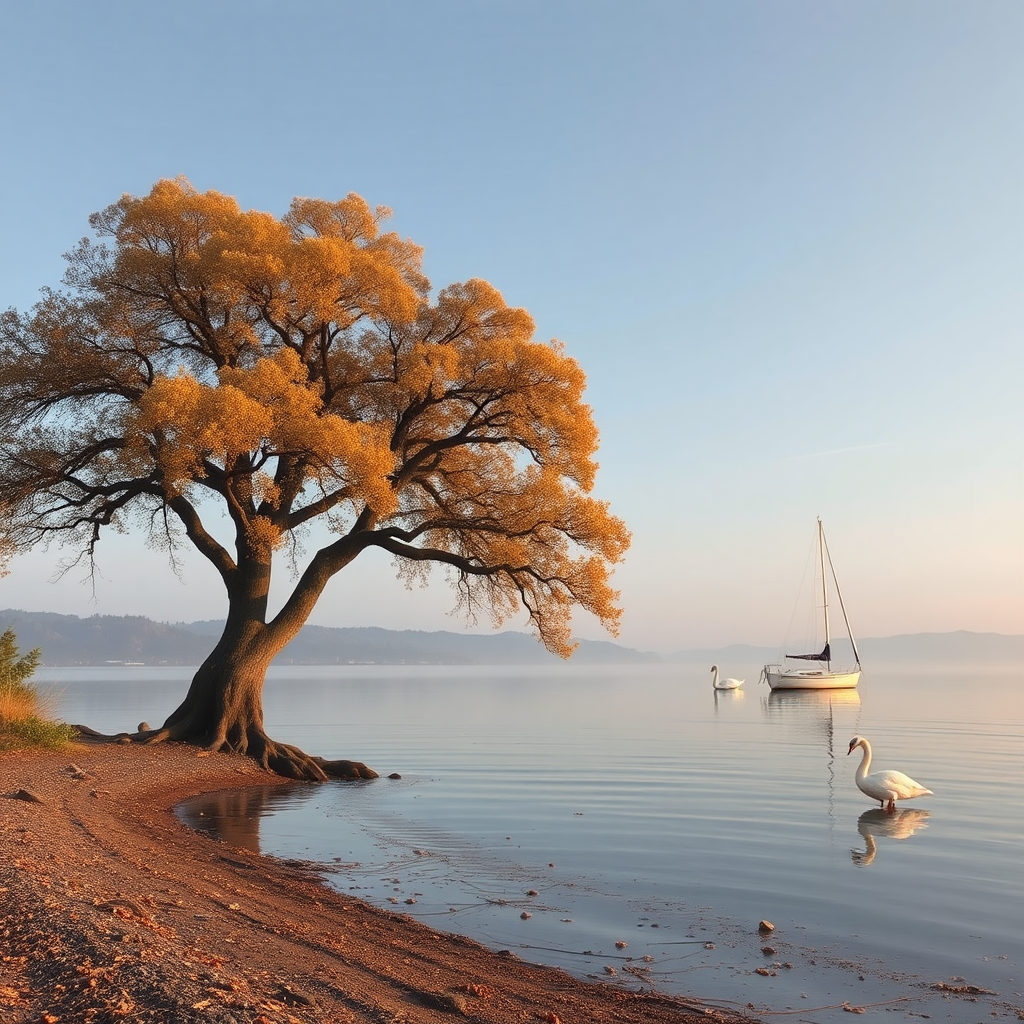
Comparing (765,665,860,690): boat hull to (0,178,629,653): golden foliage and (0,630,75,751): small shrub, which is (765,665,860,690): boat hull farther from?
(0,630,75,751): small shrub

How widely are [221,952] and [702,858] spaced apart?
933 cm

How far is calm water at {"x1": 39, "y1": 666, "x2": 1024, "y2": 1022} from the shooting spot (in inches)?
355

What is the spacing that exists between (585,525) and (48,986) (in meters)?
18.3

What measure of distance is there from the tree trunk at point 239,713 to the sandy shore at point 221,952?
10137 millimetres

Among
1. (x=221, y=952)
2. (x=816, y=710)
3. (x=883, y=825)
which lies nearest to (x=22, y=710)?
(x=221, y=952)

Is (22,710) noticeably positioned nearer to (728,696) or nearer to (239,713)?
(239,713)

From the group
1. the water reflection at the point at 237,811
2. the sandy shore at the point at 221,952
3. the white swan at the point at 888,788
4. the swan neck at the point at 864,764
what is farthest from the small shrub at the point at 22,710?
the swan neck at the point at 864,764

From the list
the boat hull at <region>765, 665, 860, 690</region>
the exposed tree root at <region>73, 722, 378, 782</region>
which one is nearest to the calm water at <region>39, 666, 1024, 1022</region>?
the exposed tree root at <region>73, 722, 378, 782</region>

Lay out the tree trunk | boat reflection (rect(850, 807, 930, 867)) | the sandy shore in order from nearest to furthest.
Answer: the sandy shore < boat reflection (rect(850, 807, 930, 867)) < the tree trunk

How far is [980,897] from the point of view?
12.0 metres

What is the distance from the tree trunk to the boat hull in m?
65.6

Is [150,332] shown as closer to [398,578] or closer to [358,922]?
[398,578]

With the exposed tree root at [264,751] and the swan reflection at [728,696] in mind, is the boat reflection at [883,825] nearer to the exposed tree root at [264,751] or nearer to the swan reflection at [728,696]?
the exposed tree root at [264,751]

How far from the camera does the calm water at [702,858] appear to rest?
9008 mm
